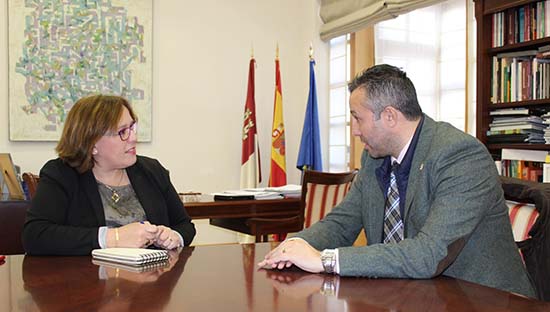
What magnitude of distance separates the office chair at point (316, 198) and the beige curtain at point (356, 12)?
5.47ft

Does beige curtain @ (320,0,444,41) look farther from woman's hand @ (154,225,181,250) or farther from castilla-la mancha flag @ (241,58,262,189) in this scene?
woman's hand @ (154,225,181,250)

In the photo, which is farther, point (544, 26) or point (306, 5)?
point (306, 5)

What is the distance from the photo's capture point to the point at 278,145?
17.1 feet

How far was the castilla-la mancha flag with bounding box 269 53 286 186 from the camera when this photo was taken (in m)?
5.20

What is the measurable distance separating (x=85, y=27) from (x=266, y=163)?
79.8 inches

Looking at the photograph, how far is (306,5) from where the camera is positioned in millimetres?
5664

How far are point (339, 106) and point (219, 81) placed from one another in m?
1.20

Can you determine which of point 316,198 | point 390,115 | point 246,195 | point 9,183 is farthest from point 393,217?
point 9,183

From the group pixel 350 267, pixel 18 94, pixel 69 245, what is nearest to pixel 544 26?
pixel 350 267

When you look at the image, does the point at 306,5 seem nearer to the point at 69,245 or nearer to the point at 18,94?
the point at 18,94

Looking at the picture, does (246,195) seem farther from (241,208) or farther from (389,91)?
(389,91)

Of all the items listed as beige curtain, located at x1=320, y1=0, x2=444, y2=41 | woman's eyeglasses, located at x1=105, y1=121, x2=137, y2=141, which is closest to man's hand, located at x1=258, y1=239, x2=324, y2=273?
woman's eyeglasses, located at x1=105, y1=121, x2=137, y2=141

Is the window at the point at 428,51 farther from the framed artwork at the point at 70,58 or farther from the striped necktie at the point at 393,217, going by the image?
the striped necktie at the point at 393,217

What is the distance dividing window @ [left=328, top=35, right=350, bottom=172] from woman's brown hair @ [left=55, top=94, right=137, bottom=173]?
358cm
